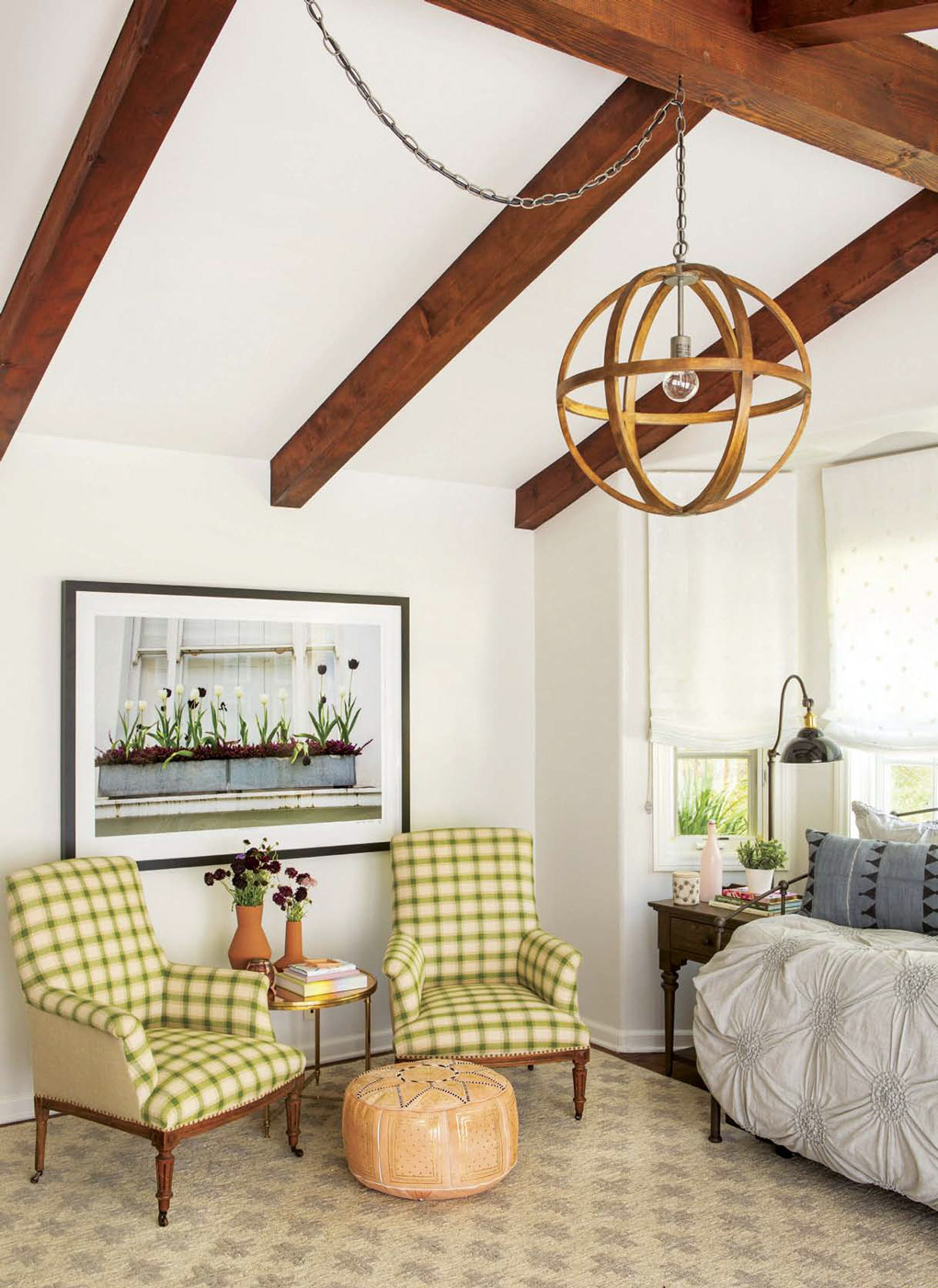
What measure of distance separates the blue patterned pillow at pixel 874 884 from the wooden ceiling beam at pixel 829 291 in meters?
1.59

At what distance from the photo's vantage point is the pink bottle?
4.43m

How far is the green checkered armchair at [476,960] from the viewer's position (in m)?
3.79

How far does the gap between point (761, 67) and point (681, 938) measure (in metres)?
3.02

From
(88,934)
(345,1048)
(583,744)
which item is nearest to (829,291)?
(583,744)

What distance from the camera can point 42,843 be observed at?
13.1ft

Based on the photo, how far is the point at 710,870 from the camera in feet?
14.6

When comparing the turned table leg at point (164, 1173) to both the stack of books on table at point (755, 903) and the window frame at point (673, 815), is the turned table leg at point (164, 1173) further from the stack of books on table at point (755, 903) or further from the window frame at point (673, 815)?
the window frame at point (673, 815)

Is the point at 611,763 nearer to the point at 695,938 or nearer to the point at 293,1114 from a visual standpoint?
the point at 695,938

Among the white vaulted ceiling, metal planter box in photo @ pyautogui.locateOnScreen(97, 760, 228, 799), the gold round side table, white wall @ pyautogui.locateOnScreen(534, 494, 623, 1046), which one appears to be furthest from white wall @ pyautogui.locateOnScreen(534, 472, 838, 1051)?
metal planter box in photo @ pyautogui.locateOnScreen(97, 760, 228, 799)

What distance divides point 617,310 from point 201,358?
83.1 inches

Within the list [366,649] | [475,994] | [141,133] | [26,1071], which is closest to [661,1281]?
[475,994]

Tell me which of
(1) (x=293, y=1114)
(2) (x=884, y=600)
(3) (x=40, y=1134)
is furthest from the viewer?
(2) (x=884, y=600)

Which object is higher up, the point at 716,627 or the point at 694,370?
the point at 694,370

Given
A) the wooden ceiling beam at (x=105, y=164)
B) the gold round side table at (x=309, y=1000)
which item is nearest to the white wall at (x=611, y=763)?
the gold round side table at (x=309, y=1000)
